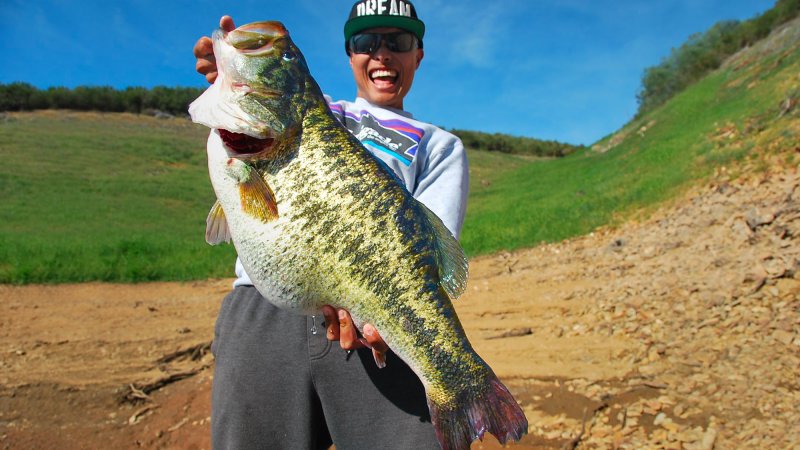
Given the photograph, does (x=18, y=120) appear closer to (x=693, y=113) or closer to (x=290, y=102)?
(x=693, y=113)

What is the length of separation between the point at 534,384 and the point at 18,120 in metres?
51.5

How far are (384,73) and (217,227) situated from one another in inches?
42.6

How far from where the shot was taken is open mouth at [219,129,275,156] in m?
1.91

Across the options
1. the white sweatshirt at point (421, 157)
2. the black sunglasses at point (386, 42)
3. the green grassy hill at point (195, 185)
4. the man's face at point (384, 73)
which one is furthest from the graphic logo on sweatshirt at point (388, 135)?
the green grassy hill at point (195, 185)

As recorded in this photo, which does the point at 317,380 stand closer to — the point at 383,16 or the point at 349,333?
the point at 349,333

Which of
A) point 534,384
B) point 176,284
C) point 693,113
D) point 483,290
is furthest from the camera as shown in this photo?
point 693,113

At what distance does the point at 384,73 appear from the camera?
2.57 meters

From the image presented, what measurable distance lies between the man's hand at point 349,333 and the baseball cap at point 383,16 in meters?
1.38

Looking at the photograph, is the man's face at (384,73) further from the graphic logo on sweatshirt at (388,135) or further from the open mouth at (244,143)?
the open mouth at (244,143)

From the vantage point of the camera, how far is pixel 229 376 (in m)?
2.31

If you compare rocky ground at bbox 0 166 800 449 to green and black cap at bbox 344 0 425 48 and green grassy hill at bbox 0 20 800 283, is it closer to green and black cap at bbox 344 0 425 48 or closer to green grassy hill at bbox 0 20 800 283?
green grassy hill at bbox 0 20 800 283

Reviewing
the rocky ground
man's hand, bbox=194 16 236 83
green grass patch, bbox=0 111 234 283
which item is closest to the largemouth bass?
man's hand, bbox=194 16 236 83

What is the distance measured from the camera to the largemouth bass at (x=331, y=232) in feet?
6.10

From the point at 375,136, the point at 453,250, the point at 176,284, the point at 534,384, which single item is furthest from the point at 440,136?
the point at 176,284
